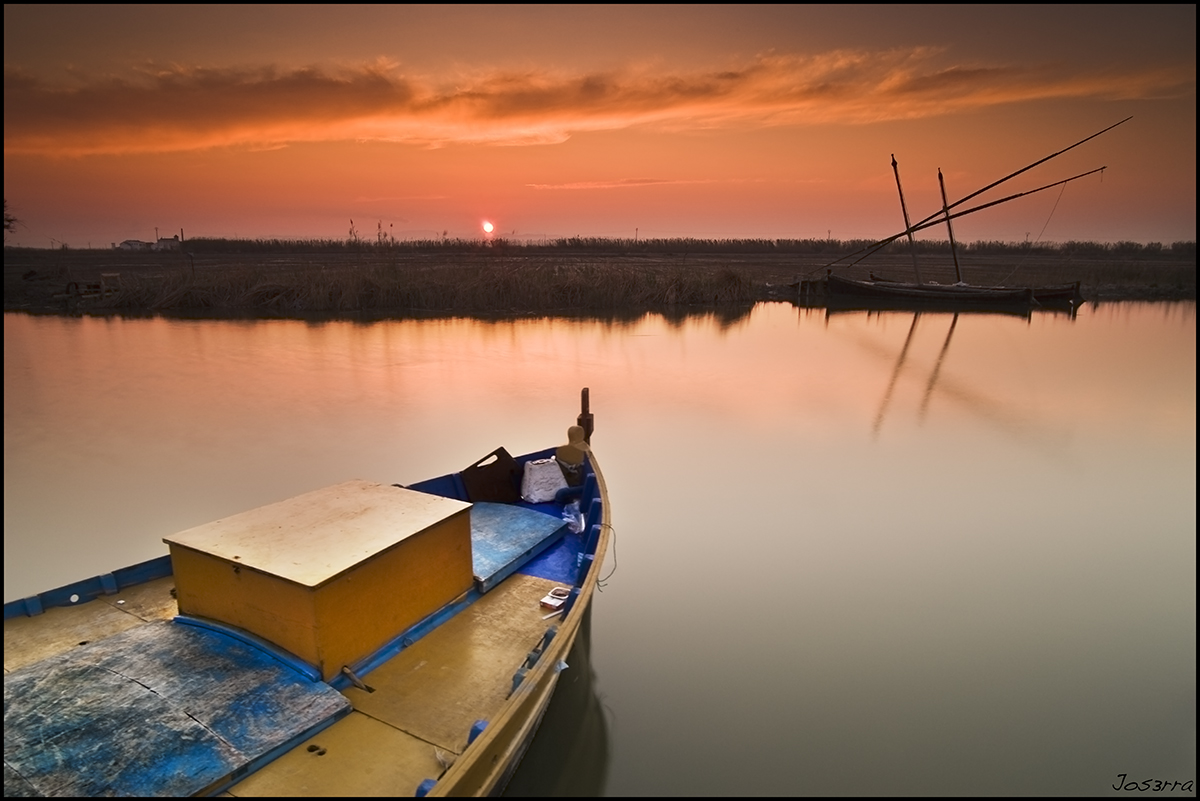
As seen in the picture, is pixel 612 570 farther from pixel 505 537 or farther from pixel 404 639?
pixel 404 639

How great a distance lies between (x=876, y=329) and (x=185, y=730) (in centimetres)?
3240

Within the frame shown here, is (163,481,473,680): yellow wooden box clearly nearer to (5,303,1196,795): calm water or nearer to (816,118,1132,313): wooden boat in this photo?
(5,303,1196,795): calm water

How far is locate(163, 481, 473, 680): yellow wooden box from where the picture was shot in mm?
4246

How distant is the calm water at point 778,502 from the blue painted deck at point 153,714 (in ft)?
8.28

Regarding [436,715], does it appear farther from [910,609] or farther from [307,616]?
[910,609]

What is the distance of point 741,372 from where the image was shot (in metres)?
21.1

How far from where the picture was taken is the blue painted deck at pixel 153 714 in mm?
3449

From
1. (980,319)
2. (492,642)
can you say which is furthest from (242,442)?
(980,319)

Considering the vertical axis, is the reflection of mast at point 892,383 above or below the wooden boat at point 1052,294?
below

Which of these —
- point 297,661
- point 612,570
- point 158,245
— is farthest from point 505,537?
point 158,245

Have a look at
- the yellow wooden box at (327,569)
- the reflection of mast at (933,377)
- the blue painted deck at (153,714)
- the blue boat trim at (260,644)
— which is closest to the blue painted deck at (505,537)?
the yellow wooden box at (327,569)

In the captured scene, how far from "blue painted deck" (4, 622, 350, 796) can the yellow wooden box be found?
0.84 feet

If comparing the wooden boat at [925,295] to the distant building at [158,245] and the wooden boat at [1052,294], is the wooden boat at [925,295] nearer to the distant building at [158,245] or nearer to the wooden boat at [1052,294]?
the wooden boat at [1052,294]

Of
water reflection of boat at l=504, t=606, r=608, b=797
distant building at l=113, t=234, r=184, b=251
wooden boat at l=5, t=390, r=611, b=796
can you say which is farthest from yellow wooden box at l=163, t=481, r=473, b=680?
distant building at l=113, t=234, r=184, b=251
